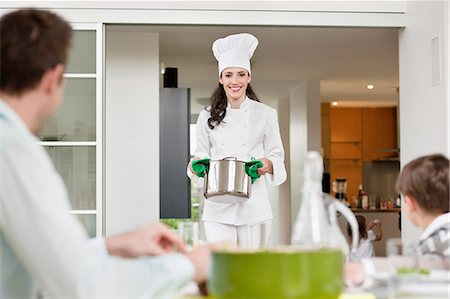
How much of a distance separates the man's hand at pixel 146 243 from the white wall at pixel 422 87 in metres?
3.29

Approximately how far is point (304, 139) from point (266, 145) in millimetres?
4506

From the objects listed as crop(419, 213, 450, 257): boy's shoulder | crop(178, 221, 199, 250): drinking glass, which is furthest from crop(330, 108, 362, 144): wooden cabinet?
crop(178, 221, 199, 250): drinking glass

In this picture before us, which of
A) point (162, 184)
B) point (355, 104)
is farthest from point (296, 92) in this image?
point (162, 184)

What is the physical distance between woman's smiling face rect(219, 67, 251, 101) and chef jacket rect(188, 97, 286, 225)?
3.9 inches

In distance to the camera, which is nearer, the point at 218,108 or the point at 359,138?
the point at 218,108

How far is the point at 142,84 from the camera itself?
6199 mm

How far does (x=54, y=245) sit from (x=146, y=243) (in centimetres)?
32

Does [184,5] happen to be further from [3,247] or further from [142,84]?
[3,247]

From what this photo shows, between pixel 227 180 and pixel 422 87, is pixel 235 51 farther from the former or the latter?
pixel 422 87

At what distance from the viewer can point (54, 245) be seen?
4.01ft

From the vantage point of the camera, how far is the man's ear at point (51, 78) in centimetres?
143

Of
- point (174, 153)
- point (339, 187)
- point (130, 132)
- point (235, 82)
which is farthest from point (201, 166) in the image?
point (339, 187)

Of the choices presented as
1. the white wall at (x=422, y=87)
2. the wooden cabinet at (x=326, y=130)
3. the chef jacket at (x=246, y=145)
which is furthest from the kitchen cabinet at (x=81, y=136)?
the wooden cabinet at (x=326, y=130)

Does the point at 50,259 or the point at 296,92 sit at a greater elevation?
the point at 296,92
